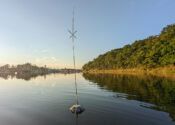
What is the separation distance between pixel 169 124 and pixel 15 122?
10.3 m

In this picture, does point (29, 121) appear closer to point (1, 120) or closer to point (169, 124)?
point (1, 120)

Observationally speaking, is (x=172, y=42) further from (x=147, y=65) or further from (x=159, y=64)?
(x=147, y=65)

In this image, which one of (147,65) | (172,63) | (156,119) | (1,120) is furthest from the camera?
(147,65)

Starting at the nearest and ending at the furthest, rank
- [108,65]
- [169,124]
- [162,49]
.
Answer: [169,124] < [162,49] < [108,65]

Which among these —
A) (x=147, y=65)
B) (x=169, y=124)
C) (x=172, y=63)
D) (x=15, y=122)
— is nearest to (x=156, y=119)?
(x=169, y=124)

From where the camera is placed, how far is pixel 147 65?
75.5m

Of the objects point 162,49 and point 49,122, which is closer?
point 49,122

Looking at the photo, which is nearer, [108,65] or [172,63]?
[172,63]

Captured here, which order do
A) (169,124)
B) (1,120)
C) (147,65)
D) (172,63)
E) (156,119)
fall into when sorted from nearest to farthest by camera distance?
(169,124), (156,119), (1,120), (172,63), (147,65)

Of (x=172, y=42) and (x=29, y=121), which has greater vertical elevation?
(x=172, y=42)

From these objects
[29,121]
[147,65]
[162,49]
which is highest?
[162,49]

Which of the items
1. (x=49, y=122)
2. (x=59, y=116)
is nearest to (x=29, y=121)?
(x=49, y=122)

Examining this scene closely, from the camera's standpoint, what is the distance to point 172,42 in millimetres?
59469

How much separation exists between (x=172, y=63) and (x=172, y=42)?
12.0m
